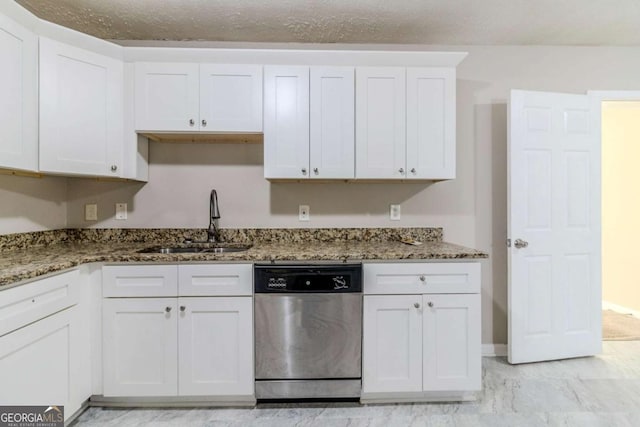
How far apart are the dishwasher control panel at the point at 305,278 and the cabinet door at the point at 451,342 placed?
481 millimetres

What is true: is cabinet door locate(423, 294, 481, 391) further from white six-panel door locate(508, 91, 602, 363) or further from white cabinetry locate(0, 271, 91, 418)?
white cabinetry locate(0, 271, 91, 418)

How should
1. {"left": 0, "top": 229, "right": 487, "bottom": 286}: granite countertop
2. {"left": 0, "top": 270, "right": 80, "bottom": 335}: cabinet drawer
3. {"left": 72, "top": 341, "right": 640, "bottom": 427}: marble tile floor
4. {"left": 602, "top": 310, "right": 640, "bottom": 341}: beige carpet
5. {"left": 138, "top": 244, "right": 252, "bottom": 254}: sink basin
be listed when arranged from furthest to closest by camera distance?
{"left": 602, "top": 310, "right": 640, "bottom": 341}: beige carpet, {"left": 138, "top": 244, "right": 252, "bottom": 254}: sink basin, {"left": 72, "top": 341, "right": 640, "bottom": 427}: marble tile floor, {"left": 0, "top": 229, "right": 487, "bottom": 286}: granite countertop, {"left": 0, "top": 270, "right": 80, "bottom": 335}: cabinet drawer

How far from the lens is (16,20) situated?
1.74 m

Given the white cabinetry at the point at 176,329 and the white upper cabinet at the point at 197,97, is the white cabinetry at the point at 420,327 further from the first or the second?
the white upper cabinet at the point at 197,97

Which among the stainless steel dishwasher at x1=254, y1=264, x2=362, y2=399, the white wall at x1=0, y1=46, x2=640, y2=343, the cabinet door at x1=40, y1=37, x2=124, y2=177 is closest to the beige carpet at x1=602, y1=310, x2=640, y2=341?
the white wall at x1=0, y1=46, x2=640, y2=343

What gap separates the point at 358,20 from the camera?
2.28 m

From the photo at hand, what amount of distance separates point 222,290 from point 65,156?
1229 millimetres

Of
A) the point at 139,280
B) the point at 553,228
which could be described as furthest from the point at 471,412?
the point at 139,280

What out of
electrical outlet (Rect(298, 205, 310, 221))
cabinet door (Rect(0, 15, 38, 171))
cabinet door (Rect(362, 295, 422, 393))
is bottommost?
cabinet door (Rect(362, 295, 422, 393))

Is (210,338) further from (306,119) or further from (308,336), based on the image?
(306,119)

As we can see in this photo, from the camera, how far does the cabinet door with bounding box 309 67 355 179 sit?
2199mm

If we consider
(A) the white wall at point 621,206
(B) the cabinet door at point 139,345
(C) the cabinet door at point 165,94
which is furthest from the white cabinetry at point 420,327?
(A) the white wall at point 621,206

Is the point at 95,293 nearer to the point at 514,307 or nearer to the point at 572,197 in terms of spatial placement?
the point at 514,307

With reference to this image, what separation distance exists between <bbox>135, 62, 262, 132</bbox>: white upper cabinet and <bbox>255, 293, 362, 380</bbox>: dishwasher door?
1172mm
